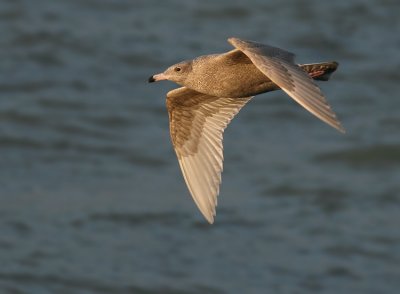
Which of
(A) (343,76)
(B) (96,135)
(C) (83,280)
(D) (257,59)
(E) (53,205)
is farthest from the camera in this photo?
(A) (343,76)

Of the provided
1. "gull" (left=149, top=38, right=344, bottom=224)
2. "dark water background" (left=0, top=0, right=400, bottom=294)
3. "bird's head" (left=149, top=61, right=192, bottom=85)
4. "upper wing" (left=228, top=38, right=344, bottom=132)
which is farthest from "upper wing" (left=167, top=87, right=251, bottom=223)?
"dark water background" (left=0, top=0, right=400, bottom=294)

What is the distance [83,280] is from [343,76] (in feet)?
17.9

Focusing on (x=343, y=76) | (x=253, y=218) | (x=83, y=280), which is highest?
(x=343, y=76)

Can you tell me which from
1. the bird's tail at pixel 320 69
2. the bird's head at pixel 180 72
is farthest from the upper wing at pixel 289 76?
the bird's head at pixel 180 72

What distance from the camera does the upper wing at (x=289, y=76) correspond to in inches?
261

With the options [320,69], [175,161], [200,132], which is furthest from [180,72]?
[175,161]

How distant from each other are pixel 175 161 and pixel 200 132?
542 centimetres

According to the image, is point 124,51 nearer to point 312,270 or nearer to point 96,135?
point 96,135

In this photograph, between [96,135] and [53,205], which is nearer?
[53,205]

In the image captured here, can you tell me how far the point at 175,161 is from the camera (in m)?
14.2

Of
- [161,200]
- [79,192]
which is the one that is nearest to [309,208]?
[161,200]

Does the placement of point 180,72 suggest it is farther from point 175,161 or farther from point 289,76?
point 175,161

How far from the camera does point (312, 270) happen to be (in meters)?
12.8

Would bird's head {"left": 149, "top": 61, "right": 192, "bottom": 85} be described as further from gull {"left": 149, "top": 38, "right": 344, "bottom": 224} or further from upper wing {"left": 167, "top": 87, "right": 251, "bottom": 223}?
upper wing {"left": 167, "top": 87, "right": 251, "bottom": 223}
